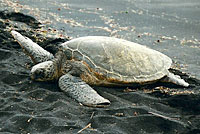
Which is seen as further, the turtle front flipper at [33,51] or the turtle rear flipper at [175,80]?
the turtle front flipper at [33,51]

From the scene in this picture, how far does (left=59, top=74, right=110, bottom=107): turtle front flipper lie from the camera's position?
2578mm

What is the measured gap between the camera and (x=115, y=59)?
3.04m

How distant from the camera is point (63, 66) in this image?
10.1ft

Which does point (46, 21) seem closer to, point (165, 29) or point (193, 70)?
point (165, 29)

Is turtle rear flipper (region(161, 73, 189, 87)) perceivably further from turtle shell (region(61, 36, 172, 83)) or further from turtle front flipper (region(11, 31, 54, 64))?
turtle front flipper (region(11, 31, 54, 64))

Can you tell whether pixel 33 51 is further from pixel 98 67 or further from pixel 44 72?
pixel 98 67

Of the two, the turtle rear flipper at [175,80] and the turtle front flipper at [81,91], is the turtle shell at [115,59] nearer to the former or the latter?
the turtle rear flipper at [175,80]

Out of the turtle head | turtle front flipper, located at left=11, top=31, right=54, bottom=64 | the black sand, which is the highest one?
turtle front flipper, located at left=11, top=31, right=54, bottom=64

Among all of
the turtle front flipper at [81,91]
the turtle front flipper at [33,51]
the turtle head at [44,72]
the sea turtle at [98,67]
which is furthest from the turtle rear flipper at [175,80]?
the turtle front flipper at [33,51]

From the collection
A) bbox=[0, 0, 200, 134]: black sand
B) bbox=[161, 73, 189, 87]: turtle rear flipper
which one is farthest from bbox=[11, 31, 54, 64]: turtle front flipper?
bbox=[161, 73, 189, 87]: turtle rear flipper

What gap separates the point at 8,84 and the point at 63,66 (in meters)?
0.68

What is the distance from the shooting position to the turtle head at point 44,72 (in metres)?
→ 2.96

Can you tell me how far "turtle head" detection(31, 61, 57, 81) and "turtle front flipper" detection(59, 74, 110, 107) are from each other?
0.65 ft

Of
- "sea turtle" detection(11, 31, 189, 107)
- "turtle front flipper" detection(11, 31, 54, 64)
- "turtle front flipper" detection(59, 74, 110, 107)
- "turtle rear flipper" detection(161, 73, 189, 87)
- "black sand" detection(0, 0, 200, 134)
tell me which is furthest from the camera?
"turtle front flipper" detection(11, 31, 54, 64)
